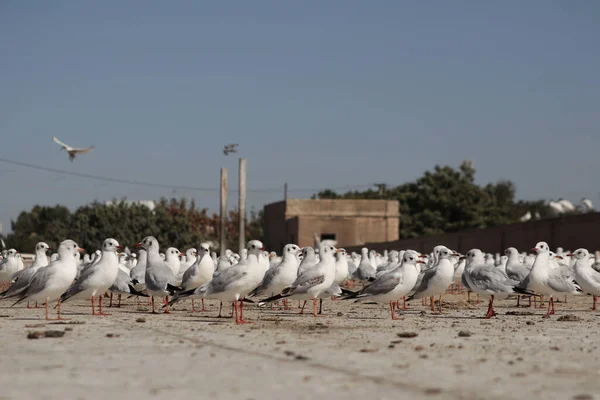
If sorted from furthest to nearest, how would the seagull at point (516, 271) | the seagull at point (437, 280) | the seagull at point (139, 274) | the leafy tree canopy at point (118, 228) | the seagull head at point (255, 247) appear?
1. the leafy tree canopy at point (118, 228)
2. the seagull at point (139, 274)
3. the seagull at point (516, 271)
4. the seagull at point (437, 280)
5. the seagull head at point (255, 247)

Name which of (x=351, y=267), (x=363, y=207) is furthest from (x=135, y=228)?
(x=351, y=267)

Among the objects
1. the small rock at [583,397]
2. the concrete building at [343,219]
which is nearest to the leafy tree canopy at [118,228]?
the concrete building at [343,219]

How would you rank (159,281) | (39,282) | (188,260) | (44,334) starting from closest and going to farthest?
1. (44,334)
2. (39,282)
3. (159,281)
4. (188,260)

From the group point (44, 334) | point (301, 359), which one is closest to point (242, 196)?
point (44, 334)

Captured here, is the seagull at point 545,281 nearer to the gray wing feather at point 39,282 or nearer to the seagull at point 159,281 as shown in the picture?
the seagull at point 159,281

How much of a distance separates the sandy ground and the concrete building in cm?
5934

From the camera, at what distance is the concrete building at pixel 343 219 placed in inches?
2926

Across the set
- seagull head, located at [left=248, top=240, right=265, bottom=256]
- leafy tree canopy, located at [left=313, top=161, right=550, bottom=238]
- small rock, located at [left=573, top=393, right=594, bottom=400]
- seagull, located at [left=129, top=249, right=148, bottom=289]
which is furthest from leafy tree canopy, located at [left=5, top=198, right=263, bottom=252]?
small rock, located at [left=573, top=393, right=594, bottom=400]

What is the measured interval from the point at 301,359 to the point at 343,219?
216 ft

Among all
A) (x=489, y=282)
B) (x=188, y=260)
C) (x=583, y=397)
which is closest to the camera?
(x=583, y=397)

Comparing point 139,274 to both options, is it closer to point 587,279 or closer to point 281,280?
point 281,280

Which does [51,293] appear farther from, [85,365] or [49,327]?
[85,365]

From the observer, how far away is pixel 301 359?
9172mm

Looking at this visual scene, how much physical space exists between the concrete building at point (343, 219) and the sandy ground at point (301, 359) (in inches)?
2336
